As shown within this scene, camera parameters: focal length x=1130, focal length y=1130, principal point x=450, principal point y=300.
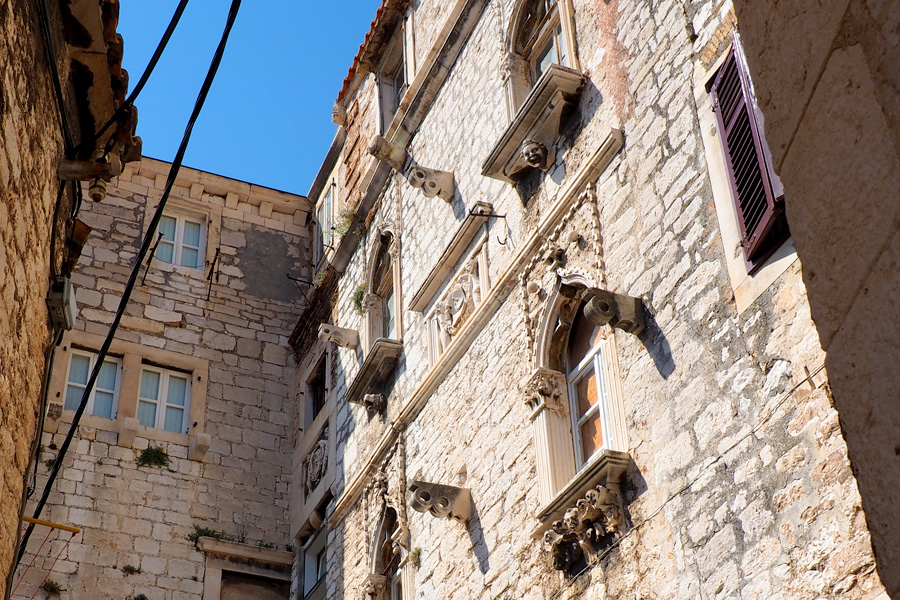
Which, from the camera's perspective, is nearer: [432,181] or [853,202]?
[853,202]

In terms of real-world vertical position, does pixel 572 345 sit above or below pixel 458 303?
below

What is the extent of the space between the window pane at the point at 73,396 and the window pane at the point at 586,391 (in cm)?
747

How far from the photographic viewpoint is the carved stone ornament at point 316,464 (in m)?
13.0

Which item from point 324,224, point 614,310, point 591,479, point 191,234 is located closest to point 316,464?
point 324,224

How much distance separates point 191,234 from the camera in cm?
1564

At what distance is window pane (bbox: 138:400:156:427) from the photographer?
13617 mm

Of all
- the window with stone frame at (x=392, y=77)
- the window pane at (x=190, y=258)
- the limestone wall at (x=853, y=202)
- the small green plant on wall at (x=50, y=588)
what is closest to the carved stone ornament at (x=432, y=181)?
the window with stone frame at (x=392, y=77)

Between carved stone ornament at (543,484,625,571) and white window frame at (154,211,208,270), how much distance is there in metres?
9.03

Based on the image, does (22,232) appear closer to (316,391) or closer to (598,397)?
(598,397)

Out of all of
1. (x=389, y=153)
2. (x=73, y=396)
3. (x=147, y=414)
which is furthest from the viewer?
(x=147, y=414)

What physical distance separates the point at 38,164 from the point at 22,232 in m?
0.55

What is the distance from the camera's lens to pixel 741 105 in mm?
6332

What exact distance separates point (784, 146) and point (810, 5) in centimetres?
26

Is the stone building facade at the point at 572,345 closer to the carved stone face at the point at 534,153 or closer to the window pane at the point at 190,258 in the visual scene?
the carved stone face at the point at 534,153
